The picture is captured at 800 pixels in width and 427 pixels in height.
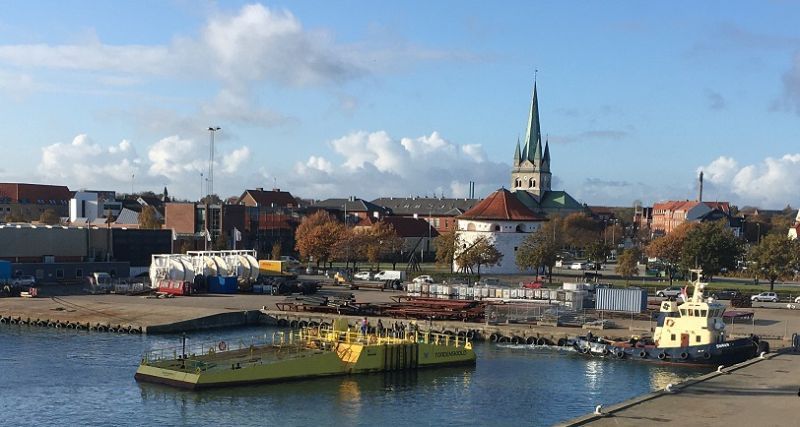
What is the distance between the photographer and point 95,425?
111 feet

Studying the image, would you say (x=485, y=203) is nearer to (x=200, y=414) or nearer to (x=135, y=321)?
(x=135, y=321)

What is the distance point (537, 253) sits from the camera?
92812 mm

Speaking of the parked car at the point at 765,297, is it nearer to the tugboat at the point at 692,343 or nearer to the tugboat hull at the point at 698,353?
the tugboat at the point at 692,343

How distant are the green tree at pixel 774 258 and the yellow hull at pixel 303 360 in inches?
1827

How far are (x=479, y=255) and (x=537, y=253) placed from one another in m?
6.50

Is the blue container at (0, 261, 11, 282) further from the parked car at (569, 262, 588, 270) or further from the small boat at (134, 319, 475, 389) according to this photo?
the parked car at (569, 262, 588, 270)

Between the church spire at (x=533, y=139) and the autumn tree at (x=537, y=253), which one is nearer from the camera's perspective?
the autumn tree at (x=537, y=253)

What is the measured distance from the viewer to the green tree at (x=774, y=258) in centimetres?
8475

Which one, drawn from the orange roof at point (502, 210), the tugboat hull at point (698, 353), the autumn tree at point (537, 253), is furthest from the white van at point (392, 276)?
the tugboat hull at point (698, 353)

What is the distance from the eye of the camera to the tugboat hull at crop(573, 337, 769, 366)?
4662 cm

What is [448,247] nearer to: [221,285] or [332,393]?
[221,285]

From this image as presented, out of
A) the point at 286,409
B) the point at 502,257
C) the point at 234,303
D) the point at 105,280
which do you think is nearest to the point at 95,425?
the point at 286,409

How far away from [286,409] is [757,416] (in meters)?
17.2

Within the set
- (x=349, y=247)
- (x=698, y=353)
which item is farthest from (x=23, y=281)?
(x=698, y=353)
